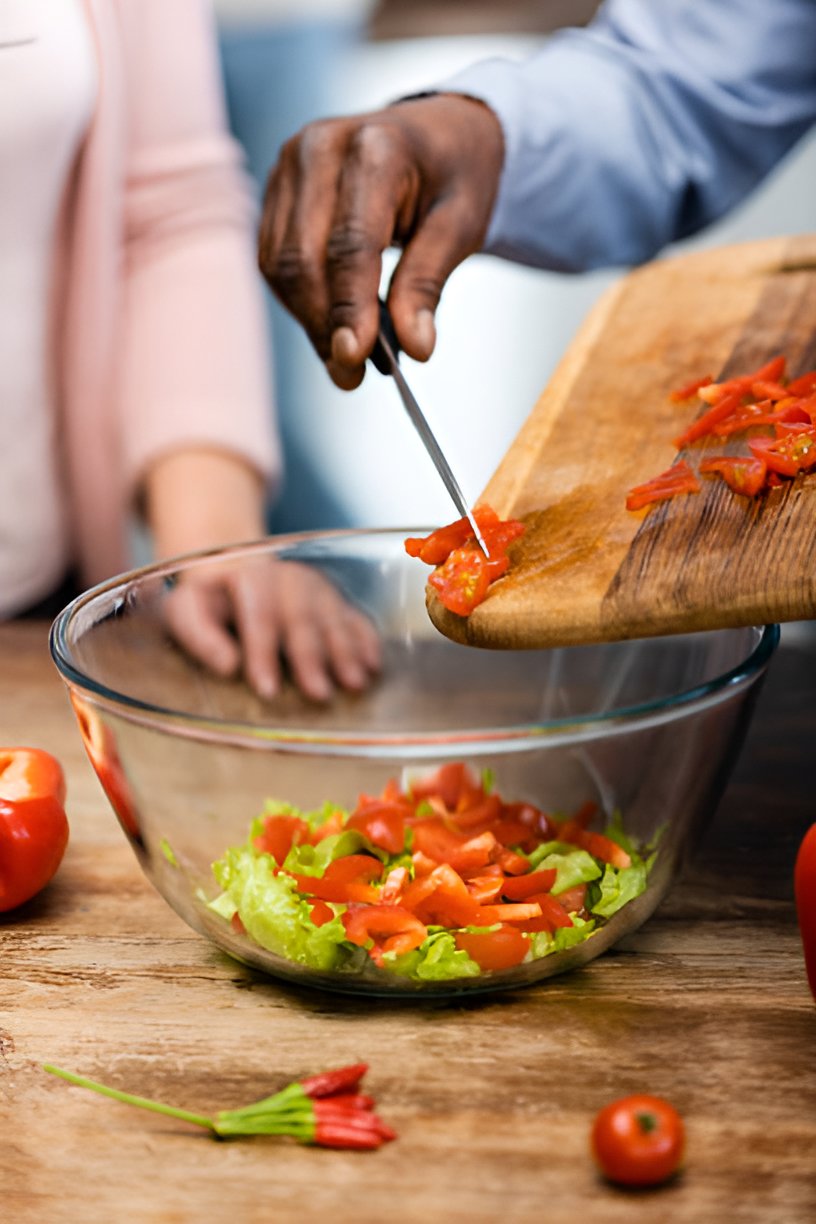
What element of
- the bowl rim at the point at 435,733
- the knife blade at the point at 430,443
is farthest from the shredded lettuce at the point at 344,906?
the knife blade at the point at 430,443

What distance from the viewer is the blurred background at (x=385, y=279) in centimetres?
320

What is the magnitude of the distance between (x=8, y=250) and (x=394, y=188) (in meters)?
0.67

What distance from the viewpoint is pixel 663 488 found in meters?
0.95

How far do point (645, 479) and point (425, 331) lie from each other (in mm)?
200

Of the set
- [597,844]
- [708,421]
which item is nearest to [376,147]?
[708,421]

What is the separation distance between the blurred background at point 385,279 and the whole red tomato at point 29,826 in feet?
7.72

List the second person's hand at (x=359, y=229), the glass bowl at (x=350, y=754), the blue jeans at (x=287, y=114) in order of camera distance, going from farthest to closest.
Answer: the blue jeans at (x=287, y=114)
the second person's hand at (x=359, y=229)
the glass bowl at (x=350, y=754)

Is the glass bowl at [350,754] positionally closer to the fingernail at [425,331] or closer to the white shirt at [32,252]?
the fingernail at [425,331]

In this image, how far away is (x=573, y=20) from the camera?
3.05 meters

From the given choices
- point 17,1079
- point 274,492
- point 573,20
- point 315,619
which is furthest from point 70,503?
point 573,20

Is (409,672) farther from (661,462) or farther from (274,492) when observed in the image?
(274,492)

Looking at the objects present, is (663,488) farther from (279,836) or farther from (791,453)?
(279,836)

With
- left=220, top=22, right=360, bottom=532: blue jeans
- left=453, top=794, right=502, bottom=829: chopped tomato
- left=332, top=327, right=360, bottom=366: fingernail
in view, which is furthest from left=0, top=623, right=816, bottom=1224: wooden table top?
left=220, top=22, right=360, bottom=532: blue jeans

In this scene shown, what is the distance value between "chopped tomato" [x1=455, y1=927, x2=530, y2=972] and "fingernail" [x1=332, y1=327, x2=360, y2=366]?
410 mm
